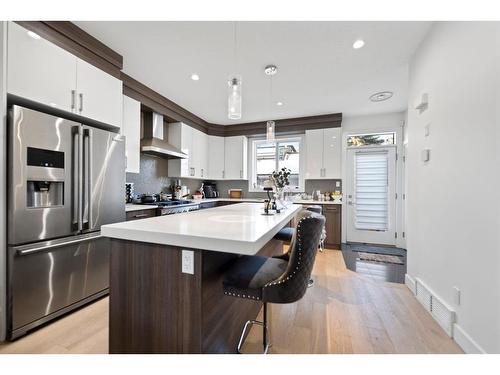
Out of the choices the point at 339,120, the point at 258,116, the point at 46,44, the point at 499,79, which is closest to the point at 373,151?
the point at 339,120

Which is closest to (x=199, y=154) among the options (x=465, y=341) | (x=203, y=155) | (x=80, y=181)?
(x=203, y=155)

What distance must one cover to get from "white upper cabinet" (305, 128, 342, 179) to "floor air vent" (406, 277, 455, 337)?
262 centimetres

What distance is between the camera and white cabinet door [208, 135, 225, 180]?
534 centimetres

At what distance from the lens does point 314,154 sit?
4.71 m

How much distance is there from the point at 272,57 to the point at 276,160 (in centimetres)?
299

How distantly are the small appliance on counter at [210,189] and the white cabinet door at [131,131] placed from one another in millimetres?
2315

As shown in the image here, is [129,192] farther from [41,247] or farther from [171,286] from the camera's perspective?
[171,286]

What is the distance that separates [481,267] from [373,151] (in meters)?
3.54

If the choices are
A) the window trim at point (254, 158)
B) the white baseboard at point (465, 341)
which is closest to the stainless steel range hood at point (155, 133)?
the window trim at point (254, 158)

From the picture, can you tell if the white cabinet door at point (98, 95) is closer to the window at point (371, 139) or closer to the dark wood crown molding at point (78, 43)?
the dark wood crown molding at point (78, 43)

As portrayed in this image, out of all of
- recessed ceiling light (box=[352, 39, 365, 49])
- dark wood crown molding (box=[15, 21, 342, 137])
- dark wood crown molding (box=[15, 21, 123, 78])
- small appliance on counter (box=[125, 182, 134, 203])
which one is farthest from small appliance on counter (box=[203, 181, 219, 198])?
recessed ceiling light (box=[352, 39, 365, 49])

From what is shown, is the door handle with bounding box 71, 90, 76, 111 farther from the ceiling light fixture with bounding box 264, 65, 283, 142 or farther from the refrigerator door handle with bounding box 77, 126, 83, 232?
the ceiling light fixture with bounding box 264, 65, 283, 142

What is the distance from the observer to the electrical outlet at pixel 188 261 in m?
1.09
